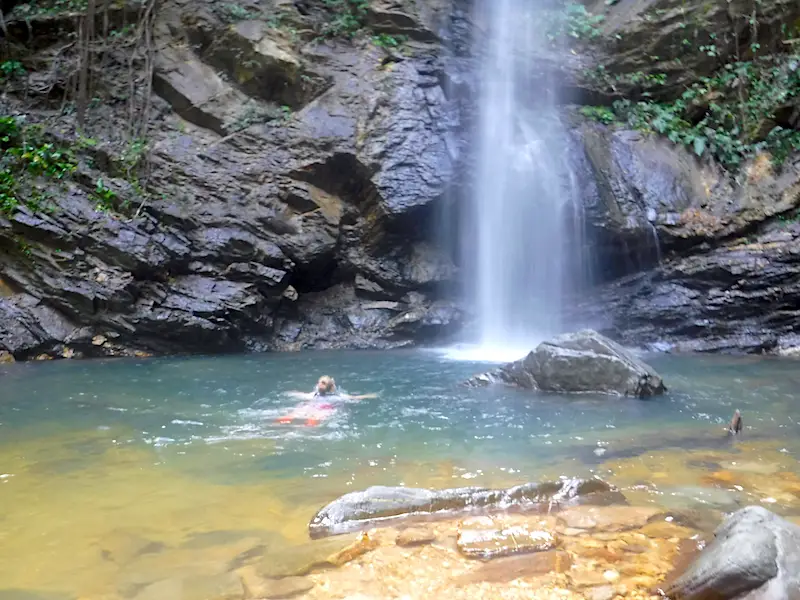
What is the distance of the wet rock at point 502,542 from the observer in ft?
11.2

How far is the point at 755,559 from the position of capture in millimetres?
2738

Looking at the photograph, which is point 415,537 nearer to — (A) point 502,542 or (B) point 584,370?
(A) point 502,542

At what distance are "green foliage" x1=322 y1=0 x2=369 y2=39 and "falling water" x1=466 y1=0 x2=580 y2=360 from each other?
409cm

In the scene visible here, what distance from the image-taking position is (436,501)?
4.09 meters

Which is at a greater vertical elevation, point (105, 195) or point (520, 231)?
point (105, 195)

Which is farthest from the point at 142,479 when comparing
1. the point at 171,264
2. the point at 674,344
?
the point at 674,344

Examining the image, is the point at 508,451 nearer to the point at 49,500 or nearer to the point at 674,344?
the point at 49,500

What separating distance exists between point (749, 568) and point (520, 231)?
1311 centimetres

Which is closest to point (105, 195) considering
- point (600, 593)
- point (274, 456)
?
point (274, 456)

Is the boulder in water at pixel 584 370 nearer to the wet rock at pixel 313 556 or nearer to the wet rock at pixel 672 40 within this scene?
the wet rock at pixel 313 556

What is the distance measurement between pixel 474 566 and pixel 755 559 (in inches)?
51.4

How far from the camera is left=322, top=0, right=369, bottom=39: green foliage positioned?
654 inches

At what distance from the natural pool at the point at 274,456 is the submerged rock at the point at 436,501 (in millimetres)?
221

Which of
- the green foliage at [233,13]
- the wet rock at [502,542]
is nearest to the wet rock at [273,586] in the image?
the wet rock at [502,542]
